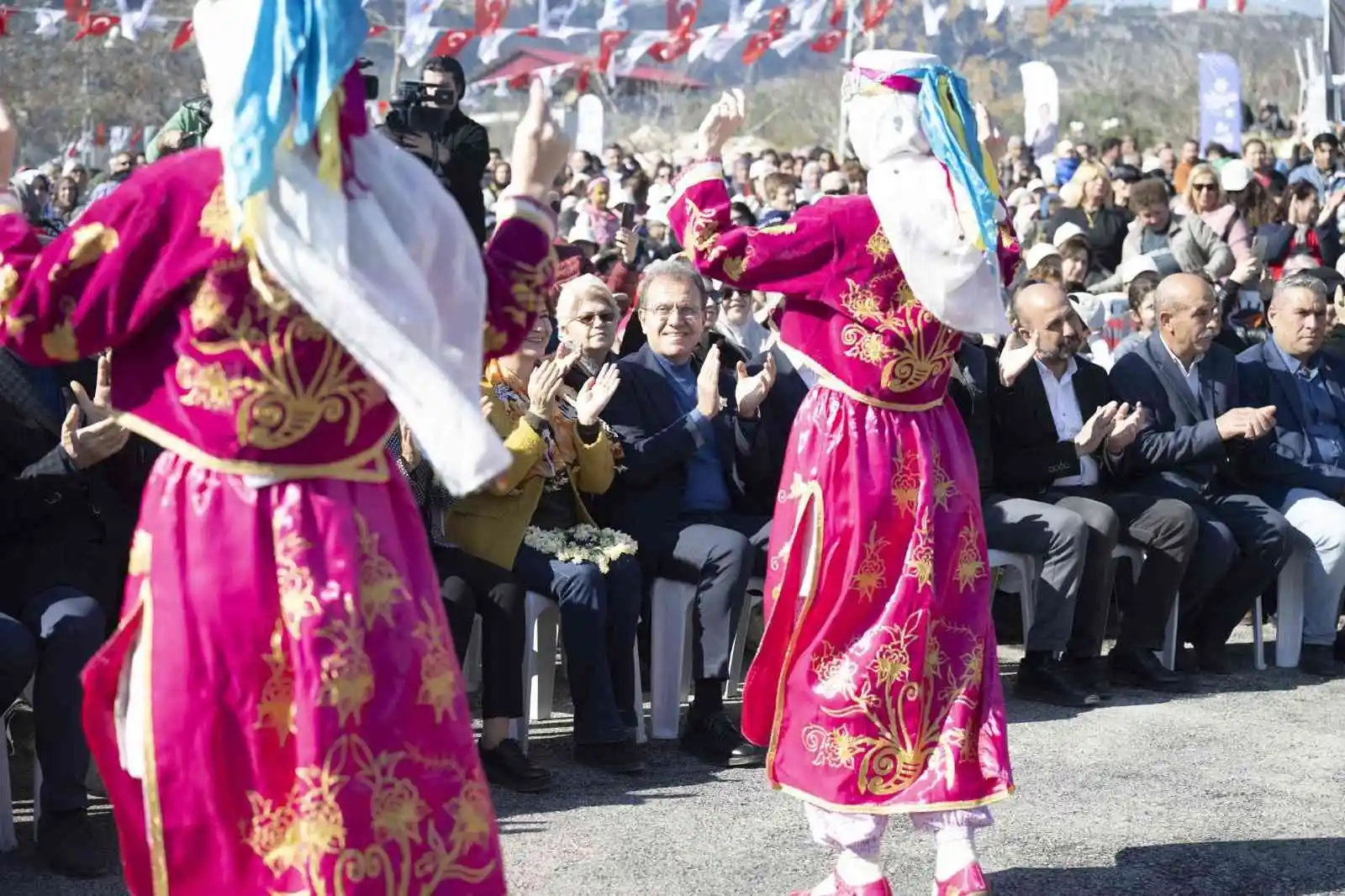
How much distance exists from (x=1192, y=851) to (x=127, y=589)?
120 inches

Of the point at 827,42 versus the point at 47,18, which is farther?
the point at 827,42

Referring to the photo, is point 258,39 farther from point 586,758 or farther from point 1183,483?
point 1183,483

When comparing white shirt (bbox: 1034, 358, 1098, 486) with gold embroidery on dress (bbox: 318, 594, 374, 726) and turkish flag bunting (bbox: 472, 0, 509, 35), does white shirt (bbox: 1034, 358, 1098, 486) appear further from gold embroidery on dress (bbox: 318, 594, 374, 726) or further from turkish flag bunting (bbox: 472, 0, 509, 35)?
turkish flag bunting (bbox: 472, 0, 509, 35)

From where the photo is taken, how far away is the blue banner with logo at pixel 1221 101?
850 inches

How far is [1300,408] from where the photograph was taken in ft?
25.5

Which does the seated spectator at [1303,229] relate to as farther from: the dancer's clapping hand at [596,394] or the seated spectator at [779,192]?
the dancer's clapping hand at [596,394]

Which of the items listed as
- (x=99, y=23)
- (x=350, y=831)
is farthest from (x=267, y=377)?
(x=99, y=23)

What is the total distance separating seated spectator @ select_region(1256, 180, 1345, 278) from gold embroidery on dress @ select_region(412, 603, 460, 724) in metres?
10.6

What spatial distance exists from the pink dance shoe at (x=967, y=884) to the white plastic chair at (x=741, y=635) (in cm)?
187

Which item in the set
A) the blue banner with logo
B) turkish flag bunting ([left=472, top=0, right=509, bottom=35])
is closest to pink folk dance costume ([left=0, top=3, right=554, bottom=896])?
the blue banner with logo

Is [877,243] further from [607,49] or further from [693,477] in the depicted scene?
[607,49]

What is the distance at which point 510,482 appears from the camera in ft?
18.5

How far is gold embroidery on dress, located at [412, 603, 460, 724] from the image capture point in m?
3.09

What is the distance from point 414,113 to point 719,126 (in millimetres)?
3042
